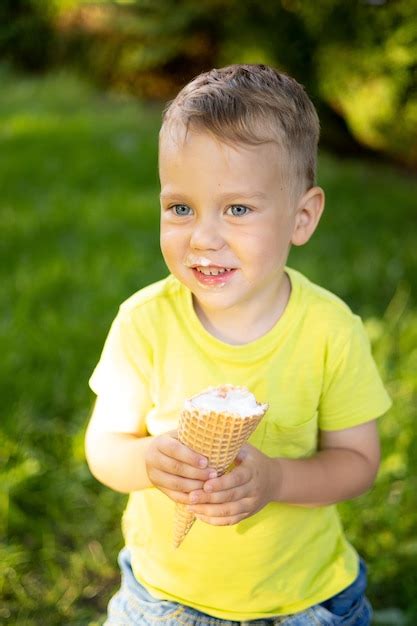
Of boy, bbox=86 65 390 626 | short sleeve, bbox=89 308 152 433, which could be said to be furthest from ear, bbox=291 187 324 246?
short sleeve, bbox=89 308 152 433

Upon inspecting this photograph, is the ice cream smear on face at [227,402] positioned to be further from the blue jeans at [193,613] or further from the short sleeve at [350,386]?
the blue jeans at [193,613]

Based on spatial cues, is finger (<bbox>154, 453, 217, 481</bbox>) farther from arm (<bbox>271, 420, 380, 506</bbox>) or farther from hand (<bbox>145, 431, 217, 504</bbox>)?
arm (<bbox>271, 420, 380, 506</bbox>)

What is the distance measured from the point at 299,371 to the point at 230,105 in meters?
0.57

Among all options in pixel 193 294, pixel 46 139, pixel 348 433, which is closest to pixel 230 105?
pixel 193 294

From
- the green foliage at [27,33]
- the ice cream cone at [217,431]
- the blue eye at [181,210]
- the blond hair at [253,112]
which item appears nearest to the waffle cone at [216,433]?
the ice cream cone at [217,431]

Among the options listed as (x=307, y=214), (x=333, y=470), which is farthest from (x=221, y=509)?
(x=307, y=214)

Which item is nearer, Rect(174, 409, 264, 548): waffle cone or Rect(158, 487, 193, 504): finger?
Rect(174, 409, 264, 548): waffle cone

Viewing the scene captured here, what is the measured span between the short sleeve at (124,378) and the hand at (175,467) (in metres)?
0.25

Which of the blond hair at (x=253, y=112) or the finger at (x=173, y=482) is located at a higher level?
the blond hair at (x=253, y=112)

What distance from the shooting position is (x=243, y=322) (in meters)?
1.96

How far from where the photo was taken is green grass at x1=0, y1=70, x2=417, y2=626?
272 cm

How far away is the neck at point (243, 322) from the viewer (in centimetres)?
196

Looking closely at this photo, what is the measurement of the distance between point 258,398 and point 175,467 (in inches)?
11.9

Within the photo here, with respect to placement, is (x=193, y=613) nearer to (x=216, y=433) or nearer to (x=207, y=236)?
(x=216, y=433)
